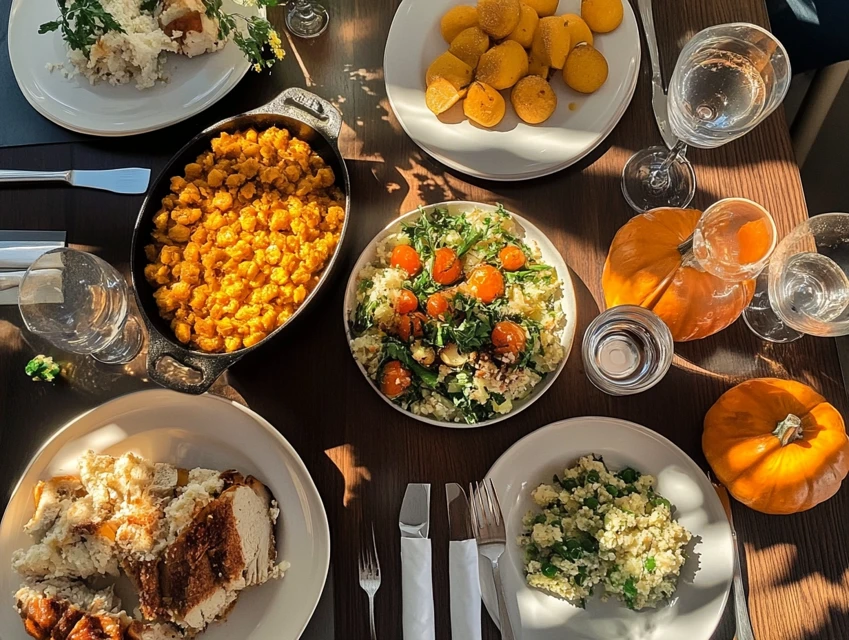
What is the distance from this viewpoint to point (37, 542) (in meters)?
1.19

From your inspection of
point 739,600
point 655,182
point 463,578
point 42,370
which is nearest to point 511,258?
point 655,182

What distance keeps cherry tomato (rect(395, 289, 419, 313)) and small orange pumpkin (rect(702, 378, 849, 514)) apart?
0.62m

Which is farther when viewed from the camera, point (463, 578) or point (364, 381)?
point (364, 381)

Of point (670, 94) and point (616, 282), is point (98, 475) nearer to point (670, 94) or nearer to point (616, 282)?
point (616, 282)

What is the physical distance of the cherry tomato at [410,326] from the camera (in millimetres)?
1256

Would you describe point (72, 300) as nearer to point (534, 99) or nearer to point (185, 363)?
point (185, 363)

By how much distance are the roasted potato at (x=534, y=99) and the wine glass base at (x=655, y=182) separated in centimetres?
→ 22

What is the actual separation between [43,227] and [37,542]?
695 millimetres

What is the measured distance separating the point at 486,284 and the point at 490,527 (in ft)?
1.51

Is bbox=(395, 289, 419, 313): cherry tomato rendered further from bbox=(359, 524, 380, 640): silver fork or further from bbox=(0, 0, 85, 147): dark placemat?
bbox=(0, 0, 85, 147): dark placemat

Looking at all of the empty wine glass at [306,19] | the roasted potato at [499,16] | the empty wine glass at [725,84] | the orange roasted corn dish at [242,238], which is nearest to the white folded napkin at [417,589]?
the orange roasted corn dish at [242,238]

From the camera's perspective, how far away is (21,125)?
4.93 ft

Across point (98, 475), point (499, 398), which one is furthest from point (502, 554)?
point (98, 475)

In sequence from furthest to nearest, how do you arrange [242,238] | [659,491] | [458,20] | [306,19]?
[306,19]
[458,20]
[242,238]
[659,491]
